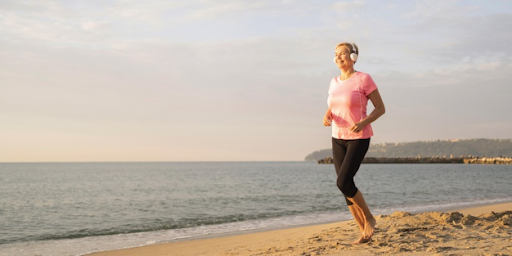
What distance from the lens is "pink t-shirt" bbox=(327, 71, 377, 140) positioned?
506cm

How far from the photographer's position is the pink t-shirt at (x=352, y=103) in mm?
5062

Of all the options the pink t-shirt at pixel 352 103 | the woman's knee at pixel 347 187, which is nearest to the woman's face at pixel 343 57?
the pink t-shirt at pixel 352 103

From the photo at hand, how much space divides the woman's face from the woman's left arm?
43 centimetres

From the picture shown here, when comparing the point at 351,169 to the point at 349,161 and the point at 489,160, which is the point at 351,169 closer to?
the point at 349,161

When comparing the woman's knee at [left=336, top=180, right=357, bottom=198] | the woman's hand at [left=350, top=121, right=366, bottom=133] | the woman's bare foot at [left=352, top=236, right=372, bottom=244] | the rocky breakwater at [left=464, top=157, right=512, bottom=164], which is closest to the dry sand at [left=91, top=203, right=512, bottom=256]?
the woman's bare foot at [left=352, top=236, right=372, bottom=244]

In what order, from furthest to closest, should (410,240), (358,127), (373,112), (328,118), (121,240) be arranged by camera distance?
(121,240) < (410,240) < (328,118) < (373,112) < (358,127)

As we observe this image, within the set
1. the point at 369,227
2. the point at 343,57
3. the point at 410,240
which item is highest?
the point at 343,57

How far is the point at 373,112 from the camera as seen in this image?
5.10 meters

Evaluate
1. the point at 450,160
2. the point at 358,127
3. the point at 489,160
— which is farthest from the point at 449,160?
the point at 358,127

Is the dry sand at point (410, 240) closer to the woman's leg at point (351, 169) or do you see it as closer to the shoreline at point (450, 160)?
the woman's leg at point (351, 169)

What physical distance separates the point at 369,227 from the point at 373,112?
4.87 feet

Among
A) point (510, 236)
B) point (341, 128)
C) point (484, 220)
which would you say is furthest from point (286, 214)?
point (341, 128)

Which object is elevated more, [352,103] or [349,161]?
[352,103]

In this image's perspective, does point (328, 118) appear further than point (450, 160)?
No
